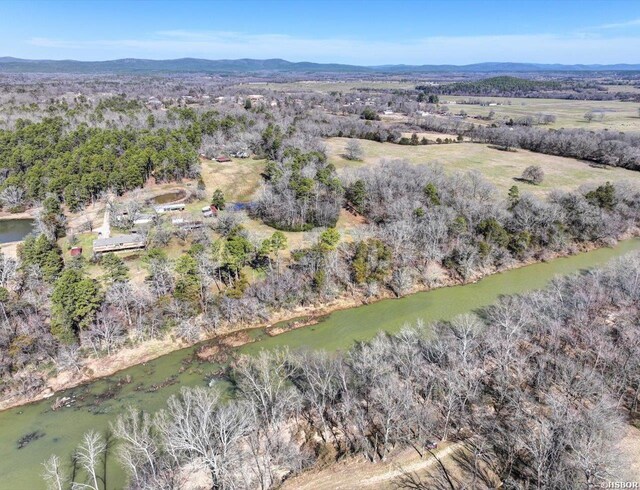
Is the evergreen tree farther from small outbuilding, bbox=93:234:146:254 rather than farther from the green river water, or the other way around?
small outbuilding, bbox=93:234:146:254

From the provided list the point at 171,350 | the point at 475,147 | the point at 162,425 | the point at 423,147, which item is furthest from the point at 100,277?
the point at 475,147

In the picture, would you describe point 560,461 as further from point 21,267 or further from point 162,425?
point 21,267

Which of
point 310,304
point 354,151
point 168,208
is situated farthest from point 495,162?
point 168,208

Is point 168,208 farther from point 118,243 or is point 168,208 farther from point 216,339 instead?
point 216,339

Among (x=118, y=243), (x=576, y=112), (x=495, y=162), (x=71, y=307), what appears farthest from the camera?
(x=576, y=112)

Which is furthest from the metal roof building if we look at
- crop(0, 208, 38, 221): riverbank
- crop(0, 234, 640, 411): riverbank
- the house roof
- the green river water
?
crop(0, 208, 38, 221): riverbank

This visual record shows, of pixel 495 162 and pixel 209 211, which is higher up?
pixel 495 162
